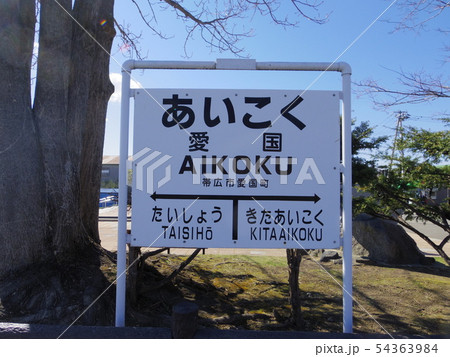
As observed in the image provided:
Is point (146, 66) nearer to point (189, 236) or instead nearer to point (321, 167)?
point (189, 236)

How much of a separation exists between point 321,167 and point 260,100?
679 mm

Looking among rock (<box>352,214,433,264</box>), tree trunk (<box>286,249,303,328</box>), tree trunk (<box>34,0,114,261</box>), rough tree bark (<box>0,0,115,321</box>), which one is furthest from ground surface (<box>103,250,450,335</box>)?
tree trunk (<box>34,0,114,261</box>)

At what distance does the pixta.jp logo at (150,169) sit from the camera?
88.5 inches

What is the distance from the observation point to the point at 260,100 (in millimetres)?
→ 2307

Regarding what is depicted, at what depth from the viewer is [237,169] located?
88.7 inches

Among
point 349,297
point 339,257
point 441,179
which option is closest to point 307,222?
point 349,297

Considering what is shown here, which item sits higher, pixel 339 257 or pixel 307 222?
pixel 307 222

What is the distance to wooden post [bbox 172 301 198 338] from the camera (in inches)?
73.6

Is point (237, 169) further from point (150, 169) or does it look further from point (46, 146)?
point (46, 146)

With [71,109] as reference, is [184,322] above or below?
below

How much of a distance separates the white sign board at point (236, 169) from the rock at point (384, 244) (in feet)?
17.8

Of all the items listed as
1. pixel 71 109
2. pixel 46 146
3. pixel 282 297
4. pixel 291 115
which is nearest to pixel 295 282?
pixel 282 297

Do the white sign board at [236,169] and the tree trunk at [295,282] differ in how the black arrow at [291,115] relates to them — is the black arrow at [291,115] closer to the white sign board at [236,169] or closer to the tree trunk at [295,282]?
the white sign board at [236,169]

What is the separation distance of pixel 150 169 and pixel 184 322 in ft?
3.50
